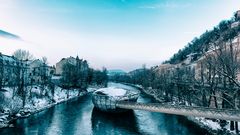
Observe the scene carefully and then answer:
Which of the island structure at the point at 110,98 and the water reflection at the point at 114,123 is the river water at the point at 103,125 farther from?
the island structure at the point at 110,98

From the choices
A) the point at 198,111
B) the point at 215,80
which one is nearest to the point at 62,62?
the point at 215,80

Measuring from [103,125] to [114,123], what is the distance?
1.63 m

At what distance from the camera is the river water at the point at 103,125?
75.8 ft

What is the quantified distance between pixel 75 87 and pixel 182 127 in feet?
171

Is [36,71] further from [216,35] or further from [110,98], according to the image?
[216,35]

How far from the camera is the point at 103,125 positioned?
26672mm

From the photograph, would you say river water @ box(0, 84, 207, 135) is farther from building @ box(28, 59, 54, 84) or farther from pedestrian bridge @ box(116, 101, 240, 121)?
building @ box(28, 59, 54, 84)

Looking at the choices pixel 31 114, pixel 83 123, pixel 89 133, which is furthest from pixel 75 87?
pixel 89 133

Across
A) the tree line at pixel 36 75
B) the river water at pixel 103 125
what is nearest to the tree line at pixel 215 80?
the river water at pixel 103 125

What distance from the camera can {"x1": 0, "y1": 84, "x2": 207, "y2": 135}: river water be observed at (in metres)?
23.1

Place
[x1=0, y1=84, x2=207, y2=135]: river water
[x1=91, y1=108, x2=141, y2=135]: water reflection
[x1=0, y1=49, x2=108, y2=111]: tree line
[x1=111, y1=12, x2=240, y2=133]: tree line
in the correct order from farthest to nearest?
1. [x1=0, y1=49, x2=108, y2=111]: tree line
2. [x1=91, y1=108, x2=141, y2=135]: water reflection
3. [x1=0, y1=84, x2=207, y2=135]: river water
4. [x1=111, y1=12, x2=240, y2=133]: tree line

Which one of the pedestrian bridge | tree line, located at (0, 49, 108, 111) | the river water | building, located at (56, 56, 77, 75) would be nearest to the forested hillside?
the pedestrian bridge

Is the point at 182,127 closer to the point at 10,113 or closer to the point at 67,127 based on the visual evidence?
the point at 67,127

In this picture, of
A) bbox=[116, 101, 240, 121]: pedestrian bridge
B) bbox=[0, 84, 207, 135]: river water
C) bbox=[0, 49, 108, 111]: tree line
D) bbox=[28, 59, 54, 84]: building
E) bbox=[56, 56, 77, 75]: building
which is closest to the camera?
bbox=[116, 101, 240, 121]: pedestrian bridge
